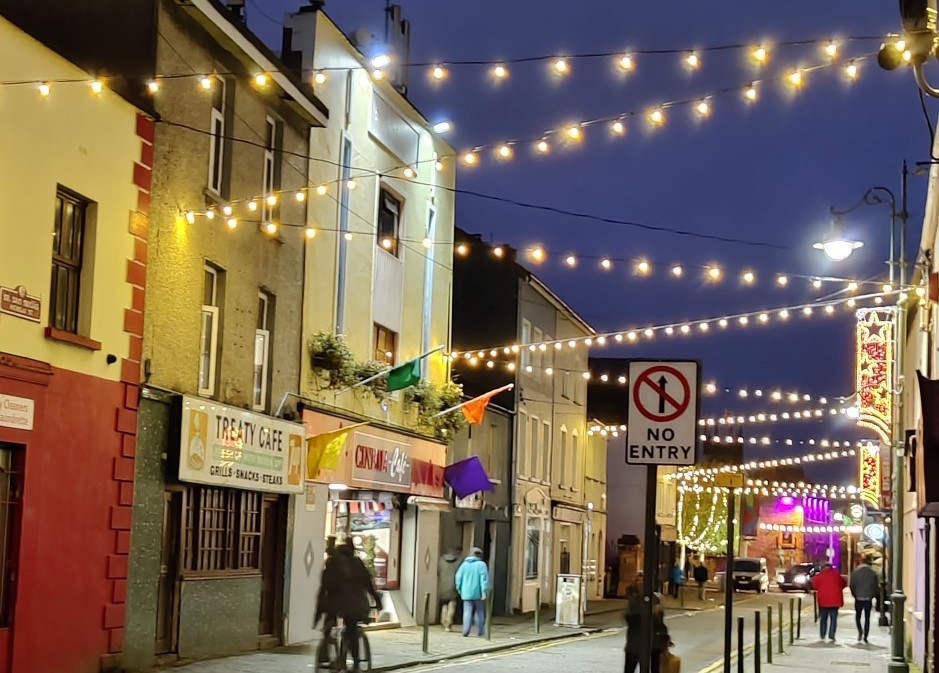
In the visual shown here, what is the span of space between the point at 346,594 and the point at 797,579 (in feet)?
181

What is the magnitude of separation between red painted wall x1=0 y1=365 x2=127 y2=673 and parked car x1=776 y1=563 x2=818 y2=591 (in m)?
52.9

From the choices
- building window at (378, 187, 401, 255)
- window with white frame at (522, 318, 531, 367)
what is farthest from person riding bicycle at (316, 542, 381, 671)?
window with white frame at (522, 318, 531, 367)

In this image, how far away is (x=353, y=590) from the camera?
16.1 metres

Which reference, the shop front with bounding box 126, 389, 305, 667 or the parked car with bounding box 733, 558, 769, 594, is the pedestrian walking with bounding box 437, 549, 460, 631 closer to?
the shop front with bounding box 126, 389, 305, 667

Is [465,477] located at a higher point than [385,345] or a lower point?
lower

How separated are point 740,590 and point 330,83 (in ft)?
166

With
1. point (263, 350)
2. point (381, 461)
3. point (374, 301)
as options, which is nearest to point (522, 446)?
point (381, 461)

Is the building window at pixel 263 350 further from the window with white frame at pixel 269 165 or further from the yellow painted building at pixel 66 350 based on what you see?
the yellow painted building at pixel 66 350

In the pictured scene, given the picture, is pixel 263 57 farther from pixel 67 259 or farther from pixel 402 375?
pixel 402 375

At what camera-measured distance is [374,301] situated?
2575 centimetres

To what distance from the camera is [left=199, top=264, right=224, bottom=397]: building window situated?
62.1 feet

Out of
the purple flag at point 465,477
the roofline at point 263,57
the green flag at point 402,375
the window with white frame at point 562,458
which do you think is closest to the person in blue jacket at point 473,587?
the purple flag at point 465,477

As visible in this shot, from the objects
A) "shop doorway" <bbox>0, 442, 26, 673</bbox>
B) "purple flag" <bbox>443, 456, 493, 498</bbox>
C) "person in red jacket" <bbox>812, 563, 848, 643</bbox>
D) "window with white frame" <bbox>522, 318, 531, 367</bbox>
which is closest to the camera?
"shop doorway" <bbox>0, 442, 26, 673</bbox>

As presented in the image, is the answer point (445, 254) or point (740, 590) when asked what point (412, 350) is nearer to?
point (445, 254)
